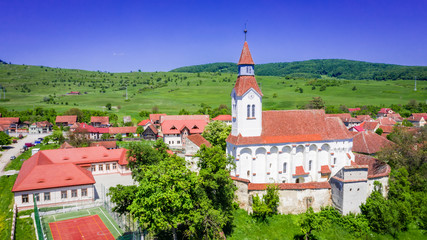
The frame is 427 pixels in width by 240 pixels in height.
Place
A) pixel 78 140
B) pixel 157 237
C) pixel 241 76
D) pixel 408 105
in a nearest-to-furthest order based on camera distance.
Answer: pixel 157 237, pixel 241 76, pixel 78 140, pixel 408 105

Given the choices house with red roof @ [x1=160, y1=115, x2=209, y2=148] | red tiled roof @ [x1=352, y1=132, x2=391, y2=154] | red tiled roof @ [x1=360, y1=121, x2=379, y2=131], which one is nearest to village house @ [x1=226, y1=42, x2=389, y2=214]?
red tiled roof @ [x1=352, y1=132, x2=391, y2=154]

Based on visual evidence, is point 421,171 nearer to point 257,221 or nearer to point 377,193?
point 377,193

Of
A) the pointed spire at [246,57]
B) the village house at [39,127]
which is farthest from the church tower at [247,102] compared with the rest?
the village house at [39,127]

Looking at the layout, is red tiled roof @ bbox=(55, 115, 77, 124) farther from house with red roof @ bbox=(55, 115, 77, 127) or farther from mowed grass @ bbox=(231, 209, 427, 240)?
mowed grass @ bbox=(231, 209, 427, 240)

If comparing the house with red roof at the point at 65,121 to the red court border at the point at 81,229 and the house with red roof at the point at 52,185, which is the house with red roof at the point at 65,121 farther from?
the red court border at the point at 81,229

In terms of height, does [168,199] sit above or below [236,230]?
above

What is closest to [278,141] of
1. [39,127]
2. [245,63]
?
[245,63]

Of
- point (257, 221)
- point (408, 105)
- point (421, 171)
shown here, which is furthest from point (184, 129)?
point (408, 105)
